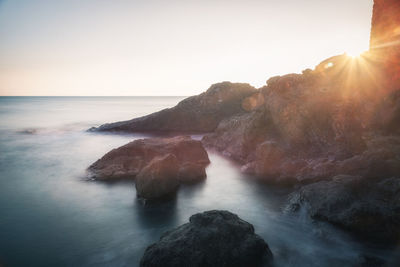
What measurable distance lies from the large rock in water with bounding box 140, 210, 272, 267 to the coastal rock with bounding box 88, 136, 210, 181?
10.7 m

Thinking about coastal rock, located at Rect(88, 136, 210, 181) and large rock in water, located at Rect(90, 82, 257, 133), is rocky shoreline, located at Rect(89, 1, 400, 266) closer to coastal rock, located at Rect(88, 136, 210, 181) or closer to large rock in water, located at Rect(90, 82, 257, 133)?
coastal rock, located at Rect(88, 136, 210, 181)

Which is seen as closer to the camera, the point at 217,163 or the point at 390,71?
the point at 390,71

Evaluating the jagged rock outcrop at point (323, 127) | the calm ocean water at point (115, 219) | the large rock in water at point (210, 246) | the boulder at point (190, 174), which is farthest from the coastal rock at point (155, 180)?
the jagged rock outcrop at point (323, 127)

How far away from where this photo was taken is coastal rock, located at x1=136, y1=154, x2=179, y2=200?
1759cm

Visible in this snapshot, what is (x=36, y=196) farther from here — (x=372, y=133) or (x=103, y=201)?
(x=372, y=133)

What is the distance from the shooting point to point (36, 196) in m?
19.4

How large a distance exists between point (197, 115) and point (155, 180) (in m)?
35.0

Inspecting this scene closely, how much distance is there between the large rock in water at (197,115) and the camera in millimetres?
51219

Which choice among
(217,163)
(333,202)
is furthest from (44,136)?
(333,202)

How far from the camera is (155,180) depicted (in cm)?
1758

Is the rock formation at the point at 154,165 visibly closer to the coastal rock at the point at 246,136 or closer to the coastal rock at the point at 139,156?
the coastal rock at the point at 139,156

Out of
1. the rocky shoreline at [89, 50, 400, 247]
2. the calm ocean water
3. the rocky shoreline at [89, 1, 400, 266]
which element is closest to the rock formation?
the rocky shoreline at [89, 1, 400, 266]

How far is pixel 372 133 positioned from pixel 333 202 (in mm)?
9194

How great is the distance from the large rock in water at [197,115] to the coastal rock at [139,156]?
79.6 feet
